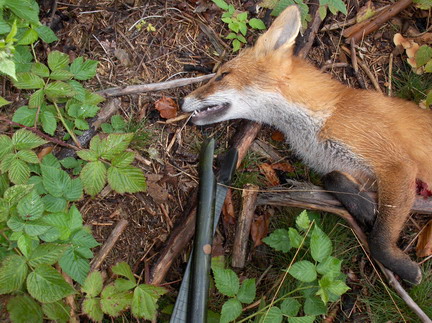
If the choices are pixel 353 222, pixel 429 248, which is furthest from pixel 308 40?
pixel 429 248

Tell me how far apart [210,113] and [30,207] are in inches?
A: 81.9

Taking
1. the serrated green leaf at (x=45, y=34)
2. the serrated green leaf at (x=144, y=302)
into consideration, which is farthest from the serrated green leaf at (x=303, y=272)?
the serrated green leaf at (x=45, y=34)

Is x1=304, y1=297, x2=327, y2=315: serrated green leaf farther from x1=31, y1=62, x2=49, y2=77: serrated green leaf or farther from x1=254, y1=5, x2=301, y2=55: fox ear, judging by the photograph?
x1=31, y1=62, x2=49, y2=77: serrated green leaf

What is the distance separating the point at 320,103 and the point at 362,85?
1.12 meters

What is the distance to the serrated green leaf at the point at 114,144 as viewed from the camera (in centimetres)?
359

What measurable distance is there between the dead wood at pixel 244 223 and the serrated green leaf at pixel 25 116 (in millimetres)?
2108

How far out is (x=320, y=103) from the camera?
420 cm

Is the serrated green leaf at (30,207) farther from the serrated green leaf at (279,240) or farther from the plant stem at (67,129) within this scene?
the serrated green leaf at (279,240)

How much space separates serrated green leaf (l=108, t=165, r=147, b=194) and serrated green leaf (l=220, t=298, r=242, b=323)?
1215mm

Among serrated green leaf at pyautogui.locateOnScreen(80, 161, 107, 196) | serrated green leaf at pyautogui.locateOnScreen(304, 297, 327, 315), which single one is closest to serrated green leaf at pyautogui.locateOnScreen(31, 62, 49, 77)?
serrated green leaf at pyautogui.locateOnScreen(80, 161, 107, 196)

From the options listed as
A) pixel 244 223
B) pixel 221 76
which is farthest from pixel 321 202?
pixel 221 76

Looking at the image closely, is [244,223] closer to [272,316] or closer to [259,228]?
[259,228]

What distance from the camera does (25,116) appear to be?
147 inches

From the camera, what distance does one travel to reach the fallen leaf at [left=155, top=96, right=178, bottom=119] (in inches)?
177
